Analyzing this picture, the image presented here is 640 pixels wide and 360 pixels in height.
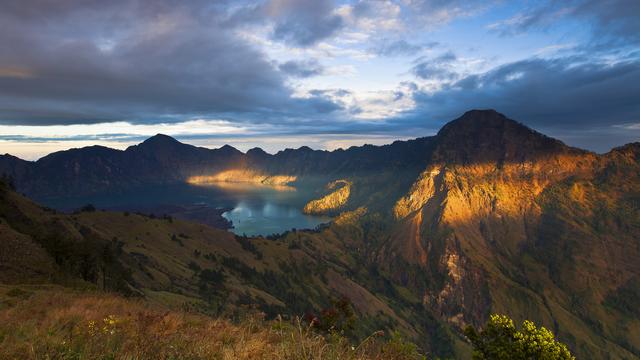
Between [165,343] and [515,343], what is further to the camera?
[515,343]

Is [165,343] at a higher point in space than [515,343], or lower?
higher

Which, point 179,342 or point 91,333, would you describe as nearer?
point 179,342

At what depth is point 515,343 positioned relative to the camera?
23750 mm

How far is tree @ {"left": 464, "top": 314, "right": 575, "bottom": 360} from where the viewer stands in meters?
22.6

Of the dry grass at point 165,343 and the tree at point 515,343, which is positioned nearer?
the dry grass at point 165,343

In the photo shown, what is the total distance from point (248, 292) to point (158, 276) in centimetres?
4978

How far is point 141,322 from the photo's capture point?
898cm

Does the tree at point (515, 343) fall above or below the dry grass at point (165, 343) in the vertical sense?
below

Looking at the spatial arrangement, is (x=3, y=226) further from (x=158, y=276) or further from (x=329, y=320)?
(x=158, y=276)

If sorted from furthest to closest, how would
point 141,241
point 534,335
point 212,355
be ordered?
1. point 141,241
2. point 534,335
3. point 212,355

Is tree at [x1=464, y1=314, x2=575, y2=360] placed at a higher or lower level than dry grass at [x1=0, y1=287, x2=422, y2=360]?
lower

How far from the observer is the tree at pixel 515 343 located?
22625mm

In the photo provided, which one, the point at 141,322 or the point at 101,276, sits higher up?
the point at 141,322

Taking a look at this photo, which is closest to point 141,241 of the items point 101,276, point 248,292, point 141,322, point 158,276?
point 248,292
